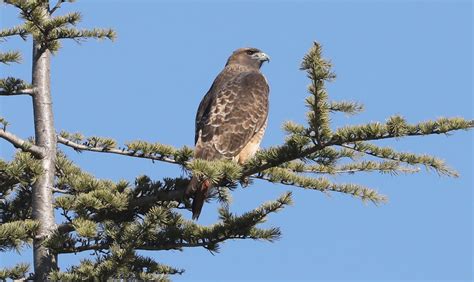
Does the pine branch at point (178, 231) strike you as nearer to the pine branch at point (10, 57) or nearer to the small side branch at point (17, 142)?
the small side branch at point (17, 142)

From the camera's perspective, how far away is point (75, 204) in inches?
254

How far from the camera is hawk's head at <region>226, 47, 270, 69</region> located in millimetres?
10136

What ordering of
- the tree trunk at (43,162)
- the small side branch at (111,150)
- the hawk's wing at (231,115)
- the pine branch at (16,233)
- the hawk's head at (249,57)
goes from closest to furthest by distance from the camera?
the pine branch at (16,233), the tree trunk at (43,162), the small side branch at (111,150), the hawk's wing at (231,115), the hawk's head at (249,57)

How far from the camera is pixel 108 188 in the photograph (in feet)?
22.3

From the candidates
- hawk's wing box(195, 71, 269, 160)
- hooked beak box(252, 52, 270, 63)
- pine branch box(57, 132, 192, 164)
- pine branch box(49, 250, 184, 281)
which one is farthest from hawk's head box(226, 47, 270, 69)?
pine branch box(49, 250, 184, 281)

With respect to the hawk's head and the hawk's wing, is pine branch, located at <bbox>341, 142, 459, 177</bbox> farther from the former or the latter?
the hawk's head

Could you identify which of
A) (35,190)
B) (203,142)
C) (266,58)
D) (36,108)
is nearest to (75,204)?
(35,190)

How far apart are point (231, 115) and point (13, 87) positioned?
2059mm

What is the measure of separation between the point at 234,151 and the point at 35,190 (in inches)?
71.4

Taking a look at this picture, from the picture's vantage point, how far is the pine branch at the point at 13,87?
278 inches

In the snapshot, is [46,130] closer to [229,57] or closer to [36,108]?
[36,108]

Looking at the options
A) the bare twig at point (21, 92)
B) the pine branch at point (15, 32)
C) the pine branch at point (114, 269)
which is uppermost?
the pine branch at point (15, 32)

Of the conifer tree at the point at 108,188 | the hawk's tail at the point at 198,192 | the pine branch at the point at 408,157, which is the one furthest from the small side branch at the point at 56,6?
the pine branch at the point at 408,157

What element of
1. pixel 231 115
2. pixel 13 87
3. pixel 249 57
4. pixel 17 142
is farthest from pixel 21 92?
pixel 249 57
